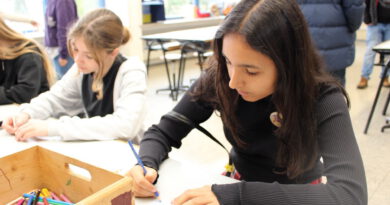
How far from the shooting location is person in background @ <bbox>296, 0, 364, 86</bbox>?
2.31m

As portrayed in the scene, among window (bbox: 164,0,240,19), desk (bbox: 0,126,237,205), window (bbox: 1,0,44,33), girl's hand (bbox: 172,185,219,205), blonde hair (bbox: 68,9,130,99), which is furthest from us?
window (bbox: 164,0,240,19)

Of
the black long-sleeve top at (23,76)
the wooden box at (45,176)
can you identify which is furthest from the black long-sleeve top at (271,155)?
the black long-sleeve top at (23,76)

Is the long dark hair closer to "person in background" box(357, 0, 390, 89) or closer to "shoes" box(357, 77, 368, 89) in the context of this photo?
"person in background" box(357, 0, 390, 89)

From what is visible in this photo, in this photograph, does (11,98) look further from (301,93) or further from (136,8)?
(136,8)

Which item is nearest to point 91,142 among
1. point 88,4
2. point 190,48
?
point 190,48

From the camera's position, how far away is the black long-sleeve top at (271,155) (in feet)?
2.44

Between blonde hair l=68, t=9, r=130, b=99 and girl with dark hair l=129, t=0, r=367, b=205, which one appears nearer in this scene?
girl with dark hair l=129, t=0, r=367, b=205

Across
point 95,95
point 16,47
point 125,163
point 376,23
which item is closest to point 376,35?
point 376,23

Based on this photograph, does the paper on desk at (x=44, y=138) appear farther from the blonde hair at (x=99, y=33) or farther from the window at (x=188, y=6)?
the window at (x=188, y=6)

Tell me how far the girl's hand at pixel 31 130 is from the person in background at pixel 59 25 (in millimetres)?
2125

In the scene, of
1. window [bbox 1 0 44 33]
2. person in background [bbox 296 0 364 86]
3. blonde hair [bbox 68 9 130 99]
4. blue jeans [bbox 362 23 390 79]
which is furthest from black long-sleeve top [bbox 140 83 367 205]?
window [bbox 1 0 44 33]

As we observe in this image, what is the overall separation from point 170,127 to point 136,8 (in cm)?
420

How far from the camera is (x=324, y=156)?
83cm

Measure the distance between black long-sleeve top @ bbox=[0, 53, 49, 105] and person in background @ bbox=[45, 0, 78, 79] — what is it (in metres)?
1.37
